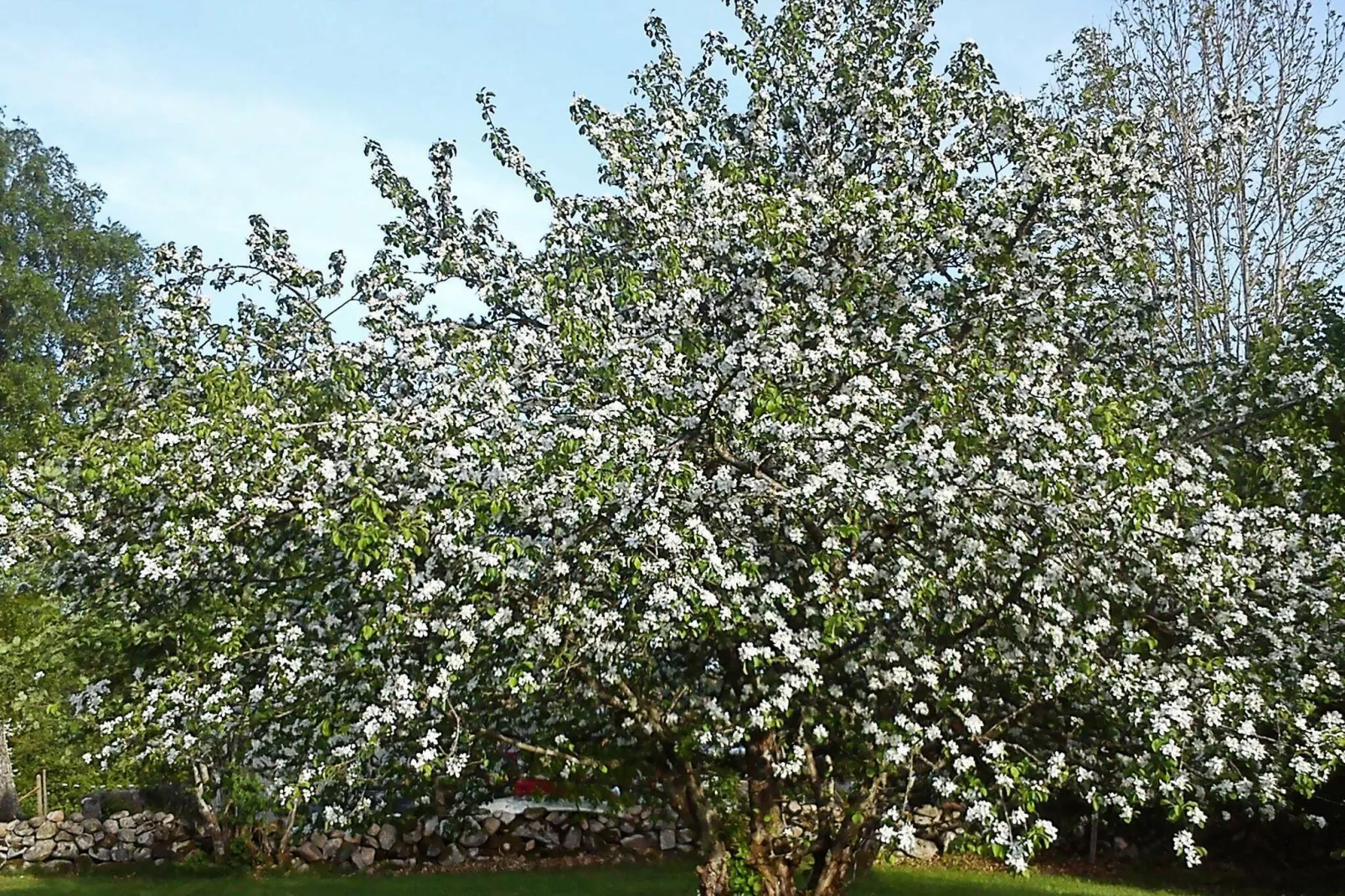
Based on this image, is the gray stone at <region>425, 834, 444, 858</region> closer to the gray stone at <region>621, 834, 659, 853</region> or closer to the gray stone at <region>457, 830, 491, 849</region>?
the gray stone at <region>457, 830, 491, 849</region>

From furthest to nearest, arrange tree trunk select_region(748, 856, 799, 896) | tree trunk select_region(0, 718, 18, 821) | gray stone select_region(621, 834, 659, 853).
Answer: tree trunk select_region(0, 718, 18, 821), gray stone select_region(621, 834, 659, 853), tree trunk select_region(748, 856, 799, 896)

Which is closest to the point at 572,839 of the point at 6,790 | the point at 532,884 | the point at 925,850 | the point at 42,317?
the point at 532,884

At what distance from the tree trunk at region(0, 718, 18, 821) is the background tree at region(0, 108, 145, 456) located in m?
7.52

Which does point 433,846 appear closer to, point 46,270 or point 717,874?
point 717,874

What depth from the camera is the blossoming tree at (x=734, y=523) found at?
27.6 feet

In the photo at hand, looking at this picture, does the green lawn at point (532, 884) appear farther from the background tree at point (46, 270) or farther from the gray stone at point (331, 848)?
the background tree at point (46, 270)

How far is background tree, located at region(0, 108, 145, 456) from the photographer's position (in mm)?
28875

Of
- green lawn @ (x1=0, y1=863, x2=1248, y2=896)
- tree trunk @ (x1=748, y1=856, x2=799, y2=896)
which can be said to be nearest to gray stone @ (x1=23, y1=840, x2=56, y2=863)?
green lawn @ (x1=0, y1=863, x2=1248, y2=896)

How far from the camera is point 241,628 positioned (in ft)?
29.0

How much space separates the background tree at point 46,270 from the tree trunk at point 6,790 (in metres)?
7.52

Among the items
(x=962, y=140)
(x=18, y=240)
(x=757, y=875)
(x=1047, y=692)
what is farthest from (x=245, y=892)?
(x=18, y=240)

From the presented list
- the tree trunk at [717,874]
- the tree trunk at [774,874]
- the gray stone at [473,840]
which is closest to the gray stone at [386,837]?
the gray stone at [473,840]

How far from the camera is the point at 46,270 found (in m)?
32.5

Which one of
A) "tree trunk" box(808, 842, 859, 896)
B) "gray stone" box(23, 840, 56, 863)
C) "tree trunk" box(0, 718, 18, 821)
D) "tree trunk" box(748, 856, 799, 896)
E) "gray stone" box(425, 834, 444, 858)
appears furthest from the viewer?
"tree trunk" box(0, 718, 18, 821)
